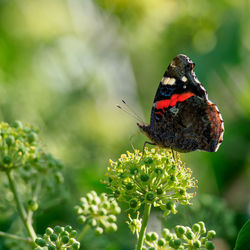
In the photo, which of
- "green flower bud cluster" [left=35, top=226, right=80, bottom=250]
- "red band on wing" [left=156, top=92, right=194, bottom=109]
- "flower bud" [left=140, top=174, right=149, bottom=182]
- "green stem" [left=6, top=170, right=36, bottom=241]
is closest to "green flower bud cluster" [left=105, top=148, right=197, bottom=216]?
"flower bud" [left=140, top=174, right=149, bottom=182]

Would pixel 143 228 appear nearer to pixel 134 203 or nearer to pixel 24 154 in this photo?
pixel 134 203

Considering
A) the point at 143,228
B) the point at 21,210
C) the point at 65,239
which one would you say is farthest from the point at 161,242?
the point at 21,210

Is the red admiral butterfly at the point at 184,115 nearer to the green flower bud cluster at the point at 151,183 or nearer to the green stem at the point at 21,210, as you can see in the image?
the green flower bud cluster at the point at 151,183

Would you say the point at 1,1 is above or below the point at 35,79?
above

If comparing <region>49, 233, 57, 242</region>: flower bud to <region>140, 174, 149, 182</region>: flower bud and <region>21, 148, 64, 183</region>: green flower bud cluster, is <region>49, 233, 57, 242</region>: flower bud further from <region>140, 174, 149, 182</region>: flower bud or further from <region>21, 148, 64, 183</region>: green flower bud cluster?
<region>21, 148, 64, 183</region>: green flower bud cluster

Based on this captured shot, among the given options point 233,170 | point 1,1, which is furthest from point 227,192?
point 1,1

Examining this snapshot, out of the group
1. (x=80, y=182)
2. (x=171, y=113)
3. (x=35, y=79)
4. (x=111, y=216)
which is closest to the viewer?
(x=111, y=216)

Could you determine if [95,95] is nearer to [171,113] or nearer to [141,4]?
[141,4]
